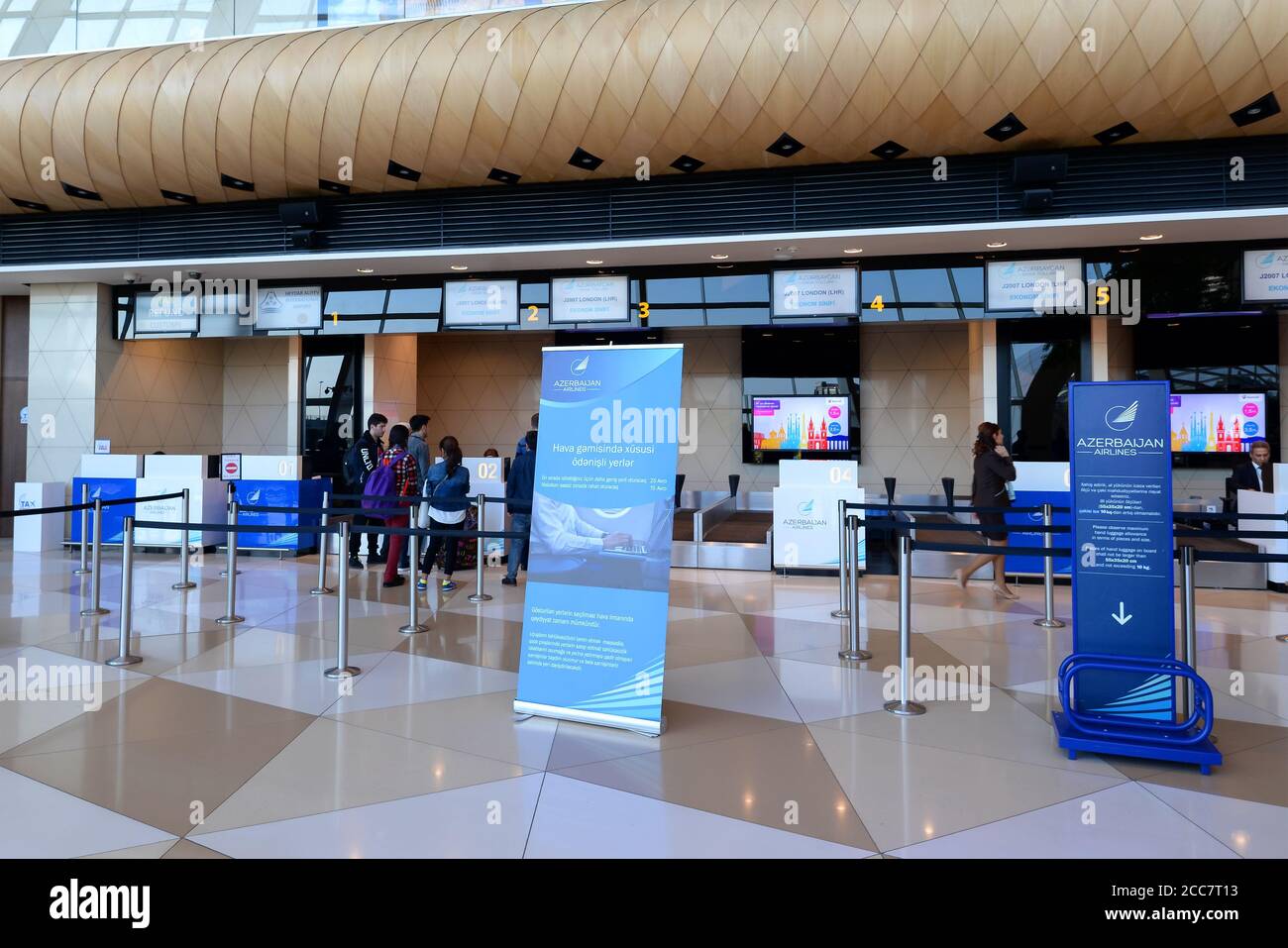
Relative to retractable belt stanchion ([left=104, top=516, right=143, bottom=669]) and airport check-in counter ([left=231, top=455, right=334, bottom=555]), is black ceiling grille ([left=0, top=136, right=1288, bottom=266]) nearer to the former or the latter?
airport check-in counter ([left=231, top=455, right=334, bottom=555])

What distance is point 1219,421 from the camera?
Answer: 11.3 metres

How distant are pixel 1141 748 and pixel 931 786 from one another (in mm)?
1060

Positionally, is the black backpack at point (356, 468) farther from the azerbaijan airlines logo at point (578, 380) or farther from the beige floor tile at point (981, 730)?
the beige floor tile at point (981, 730)

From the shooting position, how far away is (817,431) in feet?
42.3

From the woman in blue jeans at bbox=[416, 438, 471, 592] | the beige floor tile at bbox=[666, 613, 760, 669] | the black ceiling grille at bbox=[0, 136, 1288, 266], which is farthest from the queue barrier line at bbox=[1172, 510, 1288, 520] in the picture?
the woman in blue jeans at bbox=[416, 438, 471, 592]

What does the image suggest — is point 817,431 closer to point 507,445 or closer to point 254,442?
point 507,445

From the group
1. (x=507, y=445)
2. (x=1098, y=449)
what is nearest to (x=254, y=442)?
(x=507, y=445)

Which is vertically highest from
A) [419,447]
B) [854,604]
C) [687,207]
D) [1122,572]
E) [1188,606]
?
[687,207]

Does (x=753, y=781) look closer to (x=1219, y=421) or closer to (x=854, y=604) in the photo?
(x=854, y=604)

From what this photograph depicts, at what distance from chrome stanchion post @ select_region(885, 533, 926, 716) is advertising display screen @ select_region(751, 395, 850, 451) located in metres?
8.30

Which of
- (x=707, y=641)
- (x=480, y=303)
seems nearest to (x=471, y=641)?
(x=707, y=641)

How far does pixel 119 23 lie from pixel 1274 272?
13.1 metres

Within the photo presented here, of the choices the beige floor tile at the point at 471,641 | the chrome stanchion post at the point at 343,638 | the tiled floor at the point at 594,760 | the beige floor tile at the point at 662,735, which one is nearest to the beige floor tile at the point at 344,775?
the tiled floor at the point at 594,760

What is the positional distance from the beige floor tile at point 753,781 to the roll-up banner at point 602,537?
37 centimetres
